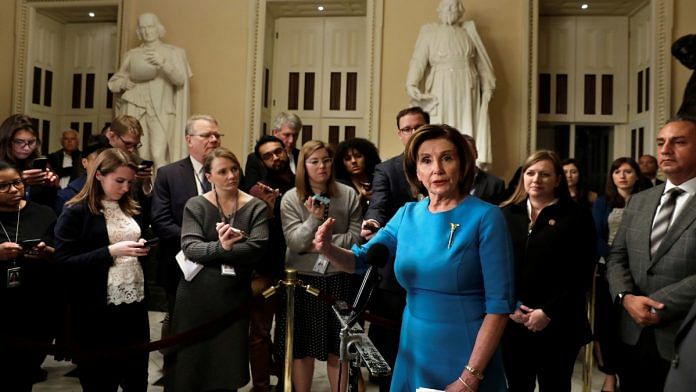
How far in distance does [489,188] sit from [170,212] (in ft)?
6.68

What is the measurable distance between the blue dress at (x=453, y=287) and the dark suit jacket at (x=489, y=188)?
78.6 inches

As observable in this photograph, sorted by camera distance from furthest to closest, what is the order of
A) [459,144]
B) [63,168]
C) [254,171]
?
[63,168] < [254,171] < [459,144]

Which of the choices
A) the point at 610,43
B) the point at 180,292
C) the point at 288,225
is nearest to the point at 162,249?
the point at 180,292

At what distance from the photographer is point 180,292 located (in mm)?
3703

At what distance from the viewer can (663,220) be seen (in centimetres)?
319

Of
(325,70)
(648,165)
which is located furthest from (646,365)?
(325,70)

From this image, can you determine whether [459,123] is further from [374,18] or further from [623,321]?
[623,321]

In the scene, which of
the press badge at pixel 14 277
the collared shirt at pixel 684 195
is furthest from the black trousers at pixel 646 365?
the press badge at pixel 14 277

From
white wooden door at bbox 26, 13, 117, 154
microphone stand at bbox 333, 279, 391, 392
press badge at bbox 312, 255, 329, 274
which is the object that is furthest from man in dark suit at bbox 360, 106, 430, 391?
white wooden door at bbox 26, 13, 117, 154

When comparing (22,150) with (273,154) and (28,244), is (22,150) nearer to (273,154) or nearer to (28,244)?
(28,244)

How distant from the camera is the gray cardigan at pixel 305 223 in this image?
3830 millimetres

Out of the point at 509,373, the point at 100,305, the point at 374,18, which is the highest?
the point at 374,18

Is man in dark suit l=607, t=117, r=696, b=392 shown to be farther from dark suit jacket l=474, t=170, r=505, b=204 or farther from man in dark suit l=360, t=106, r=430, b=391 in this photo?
man in dark suit l=360, t=106, r=430, b=391

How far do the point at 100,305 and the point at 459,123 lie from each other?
→ 5.64 m
